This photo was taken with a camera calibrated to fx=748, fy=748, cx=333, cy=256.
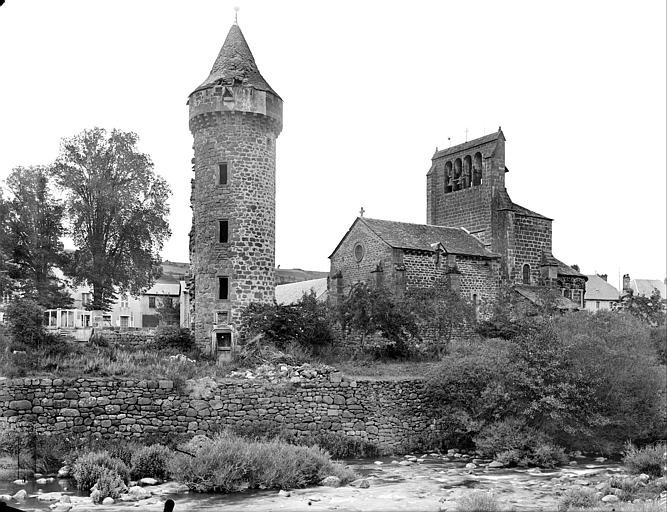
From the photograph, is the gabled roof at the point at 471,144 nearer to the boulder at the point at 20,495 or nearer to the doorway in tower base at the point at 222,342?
the doorway in tower base at the point at 222,342

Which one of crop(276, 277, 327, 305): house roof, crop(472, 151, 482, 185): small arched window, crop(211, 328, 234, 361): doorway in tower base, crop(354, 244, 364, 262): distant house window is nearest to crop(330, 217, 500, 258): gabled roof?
crop(354, 244, 364, 262): distant house window

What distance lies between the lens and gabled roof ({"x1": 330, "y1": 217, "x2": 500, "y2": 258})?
37.4 meters

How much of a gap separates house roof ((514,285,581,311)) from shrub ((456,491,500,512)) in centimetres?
2357

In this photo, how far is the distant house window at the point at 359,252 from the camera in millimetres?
38469

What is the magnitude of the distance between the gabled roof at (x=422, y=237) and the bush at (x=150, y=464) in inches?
775

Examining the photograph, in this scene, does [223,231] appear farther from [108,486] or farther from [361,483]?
[108,486]

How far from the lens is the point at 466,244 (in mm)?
40250

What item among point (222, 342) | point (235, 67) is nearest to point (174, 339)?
point (222, 342)

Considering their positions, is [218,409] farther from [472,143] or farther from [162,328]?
[472,143]

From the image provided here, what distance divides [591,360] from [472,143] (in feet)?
75.8

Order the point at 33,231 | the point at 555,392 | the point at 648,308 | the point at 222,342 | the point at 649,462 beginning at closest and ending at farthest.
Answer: the point at 649,462, the point at 555,392, the point at 222,342, the point at 33,231, the point at 648,308

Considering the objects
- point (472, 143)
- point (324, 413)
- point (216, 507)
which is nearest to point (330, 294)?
point (472, 143)

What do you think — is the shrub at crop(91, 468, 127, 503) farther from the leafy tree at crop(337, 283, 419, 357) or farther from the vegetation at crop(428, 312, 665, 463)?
the leafy tree at crop(337, 283, 419, 357)

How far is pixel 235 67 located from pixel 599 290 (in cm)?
5127
